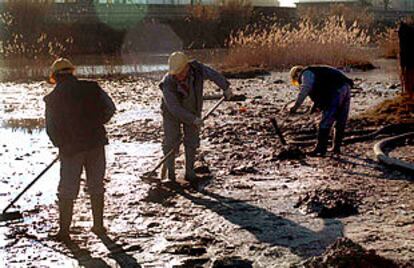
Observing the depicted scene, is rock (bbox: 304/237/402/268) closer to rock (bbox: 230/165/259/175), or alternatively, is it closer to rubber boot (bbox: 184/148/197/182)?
rubber boot (bbox: 184/148/197/182)

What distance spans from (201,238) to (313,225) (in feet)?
3.89

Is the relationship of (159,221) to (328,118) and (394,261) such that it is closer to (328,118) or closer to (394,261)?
(394,261)

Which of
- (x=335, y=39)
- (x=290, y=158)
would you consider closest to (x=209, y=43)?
(x=335, y=39)

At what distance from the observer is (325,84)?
11281mm

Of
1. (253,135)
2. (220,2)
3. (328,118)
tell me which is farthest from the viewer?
(220,2)

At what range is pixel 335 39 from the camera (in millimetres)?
30172

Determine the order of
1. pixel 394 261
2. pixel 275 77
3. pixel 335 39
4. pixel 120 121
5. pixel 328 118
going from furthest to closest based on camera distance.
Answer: pixel 335 39 < pixel 275 77 < pixel 120 121 < pixel 328 118 < pixel 394 261

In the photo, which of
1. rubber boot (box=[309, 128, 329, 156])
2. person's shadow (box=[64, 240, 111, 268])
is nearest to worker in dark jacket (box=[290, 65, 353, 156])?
rubber boot (box=[309, 128, 329, 156])

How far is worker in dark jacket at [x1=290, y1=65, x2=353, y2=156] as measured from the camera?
11.1 metres

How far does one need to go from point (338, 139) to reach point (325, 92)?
0.85 m

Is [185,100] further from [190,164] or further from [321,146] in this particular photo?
[321,146]

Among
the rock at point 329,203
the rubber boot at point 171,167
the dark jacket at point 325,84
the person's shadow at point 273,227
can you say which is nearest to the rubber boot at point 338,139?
the dark jacket at point 325,84

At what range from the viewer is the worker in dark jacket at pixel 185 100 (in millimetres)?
9508

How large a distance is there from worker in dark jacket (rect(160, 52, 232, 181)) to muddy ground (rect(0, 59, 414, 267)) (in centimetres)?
56
